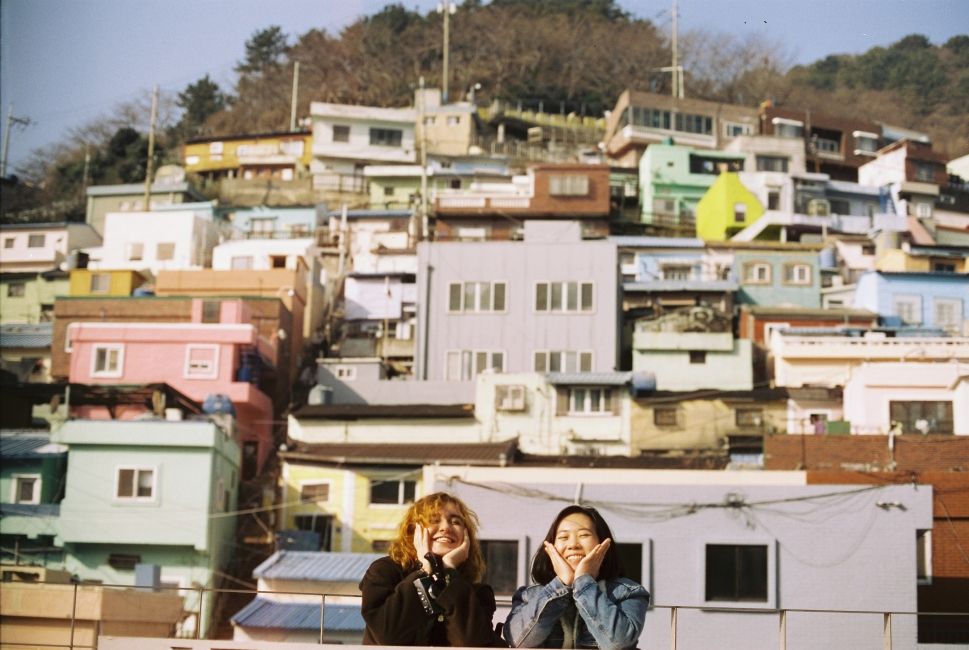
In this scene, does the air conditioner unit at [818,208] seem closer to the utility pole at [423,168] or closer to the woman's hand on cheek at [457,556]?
the utility pole at [423,168]

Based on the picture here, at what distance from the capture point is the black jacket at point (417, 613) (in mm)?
5684

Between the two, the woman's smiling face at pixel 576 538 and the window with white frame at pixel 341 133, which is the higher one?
the window with white frame at pixel 341 133

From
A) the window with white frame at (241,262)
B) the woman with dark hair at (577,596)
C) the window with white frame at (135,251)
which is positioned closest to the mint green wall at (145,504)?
the window with white frame at (241,262)

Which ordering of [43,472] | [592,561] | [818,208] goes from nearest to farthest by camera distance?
1. [592,561]
2. [43,472]
3. [818,208]

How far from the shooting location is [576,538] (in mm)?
5711

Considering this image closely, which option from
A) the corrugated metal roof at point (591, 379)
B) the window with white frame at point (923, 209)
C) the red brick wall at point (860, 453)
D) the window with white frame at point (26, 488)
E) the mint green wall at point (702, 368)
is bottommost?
the window with white frame at point (26, 488)

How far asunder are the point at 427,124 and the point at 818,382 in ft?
97.4

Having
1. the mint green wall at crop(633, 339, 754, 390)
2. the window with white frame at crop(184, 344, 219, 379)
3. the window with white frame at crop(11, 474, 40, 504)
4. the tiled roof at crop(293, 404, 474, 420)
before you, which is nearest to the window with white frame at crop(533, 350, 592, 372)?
the mint green wall at crop(633, 339, 754, 390)

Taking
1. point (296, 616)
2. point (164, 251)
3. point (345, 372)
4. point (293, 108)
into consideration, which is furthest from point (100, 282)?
point (293, 108)

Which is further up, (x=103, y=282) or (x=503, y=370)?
(x=103, y=282)

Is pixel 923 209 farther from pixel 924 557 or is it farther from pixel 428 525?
pixel 428 525

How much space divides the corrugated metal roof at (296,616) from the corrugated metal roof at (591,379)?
11198 mm

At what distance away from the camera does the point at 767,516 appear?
67.5 ft

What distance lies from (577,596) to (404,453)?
23913 mm
